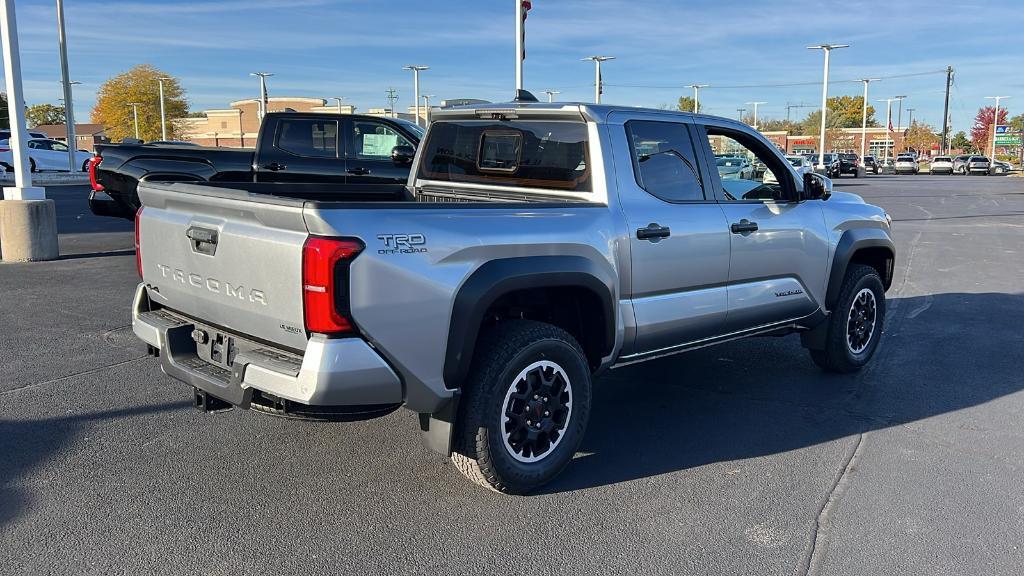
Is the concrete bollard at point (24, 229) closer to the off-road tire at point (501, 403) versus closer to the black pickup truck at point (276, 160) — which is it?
the black pickup truck at point (276, 160)

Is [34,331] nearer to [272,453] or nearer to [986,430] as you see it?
[272,453]

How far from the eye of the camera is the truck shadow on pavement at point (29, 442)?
3836 mm

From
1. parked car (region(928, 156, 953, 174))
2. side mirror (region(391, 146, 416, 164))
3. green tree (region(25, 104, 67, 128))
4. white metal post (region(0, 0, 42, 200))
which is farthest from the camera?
green tree (region(25, 104, 67, 128))

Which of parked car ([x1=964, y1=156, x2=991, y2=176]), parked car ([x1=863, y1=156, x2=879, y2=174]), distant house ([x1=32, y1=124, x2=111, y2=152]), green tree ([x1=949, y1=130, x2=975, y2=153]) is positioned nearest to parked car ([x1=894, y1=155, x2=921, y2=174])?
parked car ([x1=863, y1=156, x2=879, y2=174])

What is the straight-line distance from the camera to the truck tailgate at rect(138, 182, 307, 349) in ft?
11.0

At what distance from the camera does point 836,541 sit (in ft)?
11.7

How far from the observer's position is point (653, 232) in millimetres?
4555

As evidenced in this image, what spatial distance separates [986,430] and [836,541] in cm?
207

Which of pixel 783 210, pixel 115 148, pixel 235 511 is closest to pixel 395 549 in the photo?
pixel 235 511

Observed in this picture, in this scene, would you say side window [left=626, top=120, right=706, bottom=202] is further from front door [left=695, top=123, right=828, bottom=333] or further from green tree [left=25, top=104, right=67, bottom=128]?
green tree [left=25, top=104, right=67, bottom=128]

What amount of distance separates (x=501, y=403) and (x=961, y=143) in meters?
135

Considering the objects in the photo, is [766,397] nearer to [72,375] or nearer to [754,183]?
[754,183]

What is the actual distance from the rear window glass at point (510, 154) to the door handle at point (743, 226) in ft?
3.68

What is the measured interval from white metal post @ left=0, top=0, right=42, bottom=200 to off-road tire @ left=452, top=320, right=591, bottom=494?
919cm
